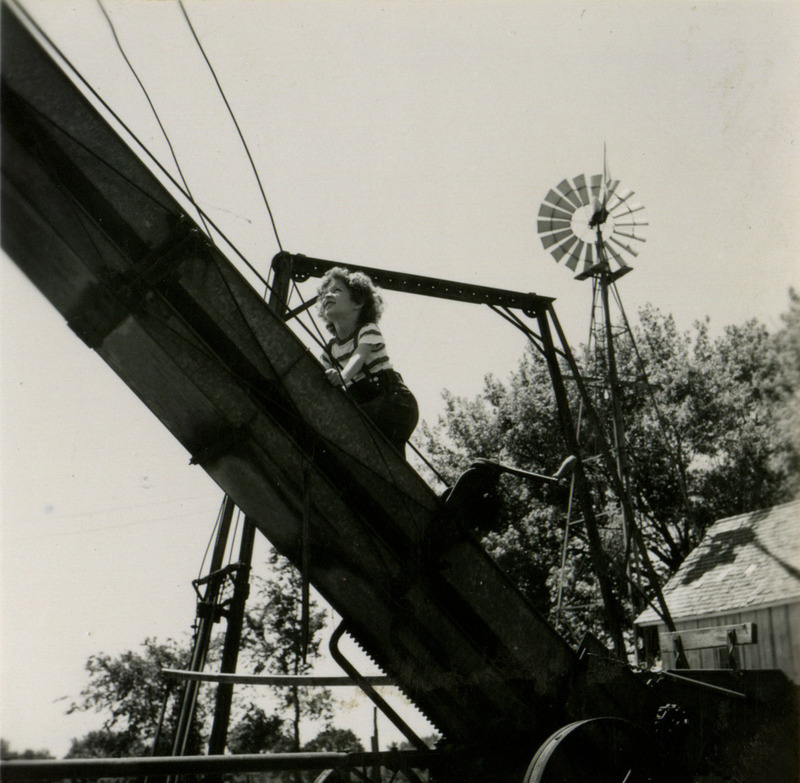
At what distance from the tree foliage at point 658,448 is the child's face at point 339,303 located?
1943cm

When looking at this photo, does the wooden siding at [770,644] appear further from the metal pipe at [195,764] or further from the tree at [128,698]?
the tree at [128,698]

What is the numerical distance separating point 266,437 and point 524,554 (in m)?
23.5

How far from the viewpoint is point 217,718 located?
15.5ft

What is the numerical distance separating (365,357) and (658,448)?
82.1ft

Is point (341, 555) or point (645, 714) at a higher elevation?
point (341, 555)

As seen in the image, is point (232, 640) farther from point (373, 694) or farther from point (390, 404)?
point (390, 404)

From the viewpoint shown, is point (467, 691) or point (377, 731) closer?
point (467, 691)

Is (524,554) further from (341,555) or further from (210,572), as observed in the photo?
(341,555)

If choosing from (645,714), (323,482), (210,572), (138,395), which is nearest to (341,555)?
(323,482)

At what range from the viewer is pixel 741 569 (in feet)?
61.1

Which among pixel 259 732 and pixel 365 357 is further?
pixel 259 732

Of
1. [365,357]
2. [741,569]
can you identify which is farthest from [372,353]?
[741,569]

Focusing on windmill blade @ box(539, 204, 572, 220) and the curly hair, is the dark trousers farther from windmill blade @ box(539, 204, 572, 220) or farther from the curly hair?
windmill blade @ box(539, 204, 572, 220)

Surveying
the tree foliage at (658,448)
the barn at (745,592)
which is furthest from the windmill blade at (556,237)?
the barn at (745,592)
